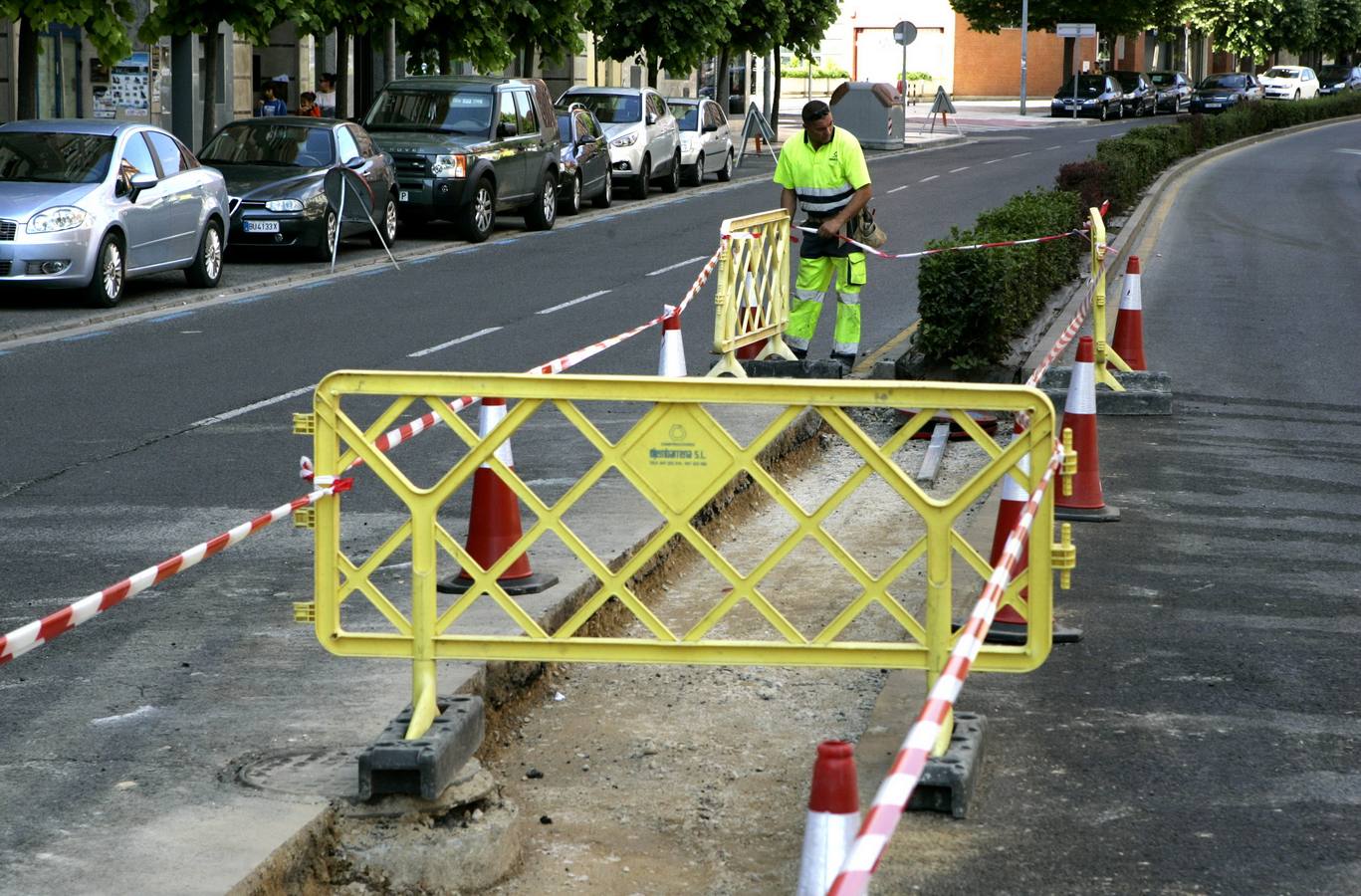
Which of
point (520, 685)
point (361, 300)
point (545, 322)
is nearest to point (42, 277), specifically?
point (361, 300)

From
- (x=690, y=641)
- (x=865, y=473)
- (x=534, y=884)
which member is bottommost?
(x=534, y=884)

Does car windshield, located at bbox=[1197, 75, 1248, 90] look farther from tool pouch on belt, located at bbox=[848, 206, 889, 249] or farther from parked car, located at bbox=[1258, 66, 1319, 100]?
tool pouch on belt, located at bbox=[848, 206, 889, 249]

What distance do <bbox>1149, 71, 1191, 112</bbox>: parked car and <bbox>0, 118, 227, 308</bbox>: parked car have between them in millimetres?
57777

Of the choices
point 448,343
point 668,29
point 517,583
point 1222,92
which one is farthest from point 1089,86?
point 517,583

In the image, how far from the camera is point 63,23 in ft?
65.2

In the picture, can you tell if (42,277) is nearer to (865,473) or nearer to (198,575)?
(198,575)

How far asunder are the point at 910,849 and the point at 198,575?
3.66m

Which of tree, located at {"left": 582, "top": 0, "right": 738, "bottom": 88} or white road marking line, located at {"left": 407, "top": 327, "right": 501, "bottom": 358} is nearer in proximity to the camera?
white road marking line, located at {"left": 407, "top": 327, "right": 501, "bottom": 358}

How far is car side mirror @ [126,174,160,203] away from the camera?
56.1 ft

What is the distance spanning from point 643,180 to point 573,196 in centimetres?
350

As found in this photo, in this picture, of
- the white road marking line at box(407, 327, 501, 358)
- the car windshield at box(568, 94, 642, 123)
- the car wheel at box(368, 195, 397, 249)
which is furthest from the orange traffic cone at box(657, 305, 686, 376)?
the car windshield at box(568, 94, 642, 123)

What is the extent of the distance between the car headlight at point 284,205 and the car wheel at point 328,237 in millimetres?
398

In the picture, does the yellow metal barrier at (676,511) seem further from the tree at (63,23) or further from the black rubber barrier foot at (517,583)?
the tree at (63,23)

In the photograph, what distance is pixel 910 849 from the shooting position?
4898 mm
